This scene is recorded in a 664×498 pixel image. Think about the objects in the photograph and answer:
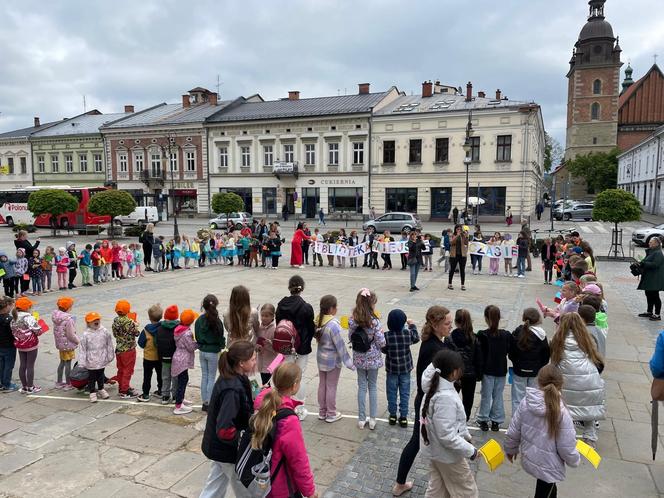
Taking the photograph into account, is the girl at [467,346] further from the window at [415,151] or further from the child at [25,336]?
the window at [415,151]

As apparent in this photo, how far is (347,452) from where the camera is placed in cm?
539

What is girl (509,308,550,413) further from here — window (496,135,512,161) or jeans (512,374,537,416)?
window (496,135,512,161)

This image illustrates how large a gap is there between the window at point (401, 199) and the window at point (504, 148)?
295 inches

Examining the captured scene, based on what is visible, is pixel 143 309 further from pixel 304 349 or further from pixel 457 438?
pixel 457 438

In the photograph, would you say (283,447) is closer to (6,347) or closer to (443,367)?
(443,367)

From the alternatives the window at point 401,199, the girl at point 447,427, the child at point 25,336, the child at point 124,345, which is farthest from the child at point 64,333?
the window at point 401,199

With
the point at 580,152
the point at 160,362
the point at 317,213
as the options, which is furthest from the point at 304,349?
the point at 580,152

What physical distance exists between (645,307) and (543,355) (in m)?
8.93

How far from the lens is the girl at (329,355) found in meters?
5.90

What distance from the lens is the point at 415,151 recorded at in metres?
43.4

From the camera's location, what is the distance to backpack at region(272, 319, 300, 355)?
5977 mm

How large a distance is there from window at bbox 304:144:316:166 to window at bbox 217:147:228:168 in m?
8.55

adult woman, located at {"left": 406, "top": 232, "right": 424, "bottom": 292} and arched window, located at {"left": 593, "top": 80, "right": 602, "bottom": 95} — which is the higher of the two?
arched window, located at {"left": 593, "top": 80, "right": 602, "bottom": 95}

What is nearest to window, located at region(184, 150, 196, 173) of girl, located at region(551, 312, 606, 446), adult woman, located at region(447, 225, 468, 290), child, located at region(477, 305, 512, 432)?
adult woman, located at region(447, 225, 468, 290)
